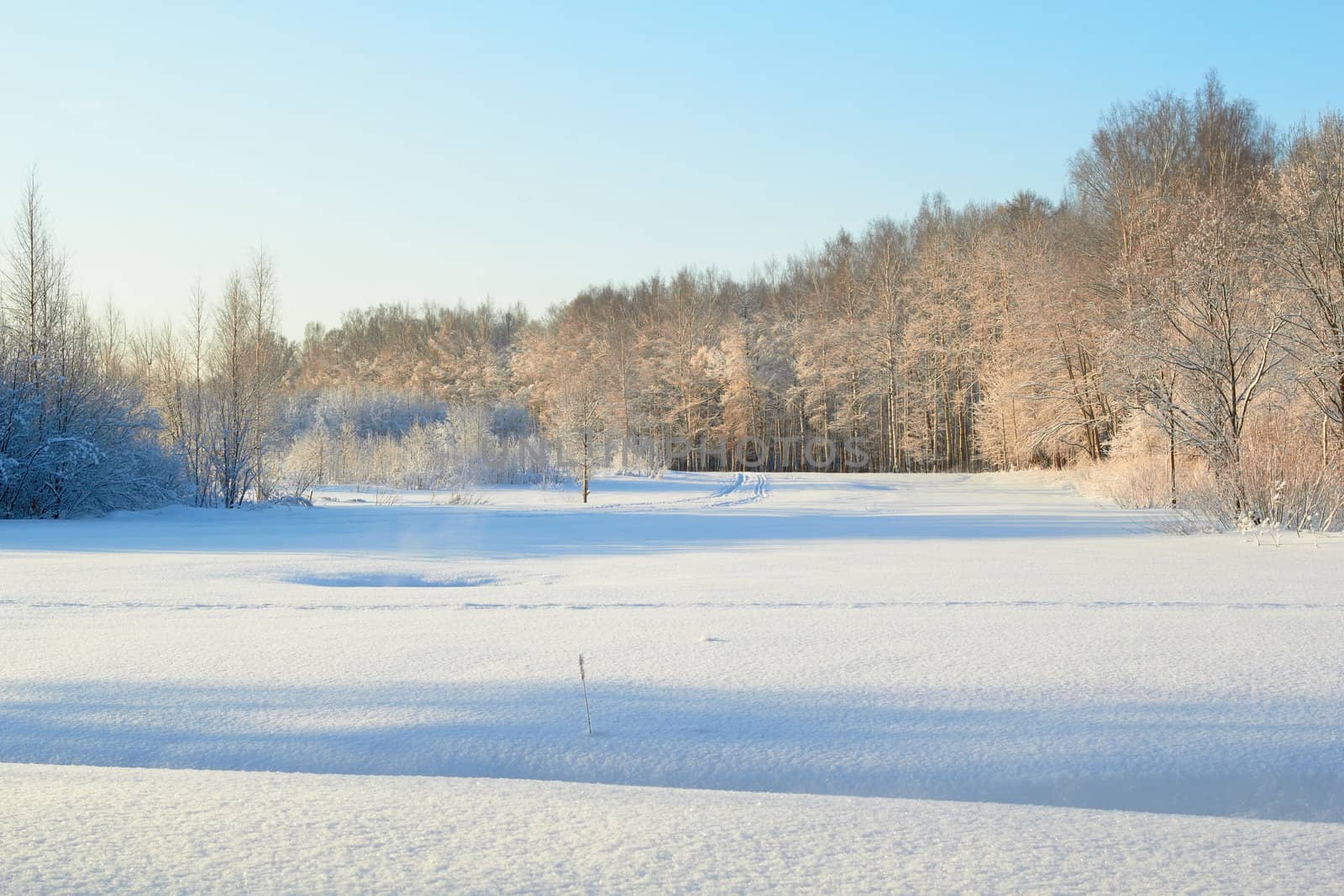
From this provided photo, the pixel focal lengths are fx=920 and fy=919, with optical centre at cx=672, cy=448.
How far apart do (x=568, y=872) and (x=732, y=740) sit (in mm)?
1401

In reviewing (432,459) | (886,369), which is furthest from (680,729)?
(886,369)

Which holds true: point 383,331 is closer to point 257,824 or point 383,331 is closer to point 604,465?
point 604,465

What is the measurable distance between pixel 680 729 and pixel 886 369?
43.5m

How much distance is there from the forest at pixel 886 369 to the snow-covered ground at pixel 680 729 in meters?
7.83

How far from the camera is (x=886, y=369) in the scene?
1783 inches

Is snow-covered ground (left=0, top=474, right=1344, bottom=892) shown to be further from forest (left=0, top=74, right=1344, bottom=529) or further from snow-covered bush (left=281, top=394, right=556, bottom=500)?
snow-covered bush (left=281, top=394, right=556, bottom=500)

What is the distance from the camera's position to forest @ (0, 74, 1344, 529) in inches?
593

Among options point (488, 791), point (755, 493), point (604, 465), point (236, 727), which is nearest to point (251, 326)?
point (755, 493)

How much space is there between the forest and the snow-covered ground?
783 centimetres

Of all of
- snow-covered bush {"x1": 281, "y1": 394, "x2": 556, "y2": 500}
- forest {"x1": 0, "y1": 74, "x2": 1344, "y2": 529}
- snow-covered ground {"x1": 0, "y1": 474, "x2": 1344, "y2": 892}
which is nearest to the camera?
snow-covered ground {"x1": 0, "y1": 474, "x2": 1344, "y2": 892}

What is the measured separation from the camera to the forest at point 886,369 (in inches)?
593

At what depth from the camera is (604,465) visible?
42.7 meters

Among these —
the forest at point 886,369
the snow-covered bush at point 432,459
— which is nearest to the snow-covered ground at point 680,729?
the forest at point 886,369

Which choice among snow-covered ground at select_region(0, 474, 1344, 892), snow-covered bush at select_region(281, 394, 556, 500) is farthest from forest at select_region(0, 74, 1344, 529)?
snow-covered ground at select_region(0, 474, 1344, 892)
